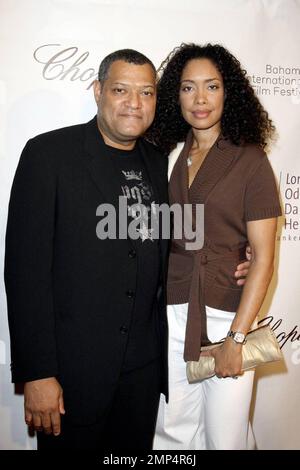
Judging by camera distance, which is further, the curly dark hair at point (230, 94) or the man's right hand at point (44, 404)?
the curly dark hair at point (230, 94)

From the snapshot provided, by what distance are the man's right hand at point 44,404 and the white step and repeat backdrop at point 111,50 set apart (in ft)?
3.13

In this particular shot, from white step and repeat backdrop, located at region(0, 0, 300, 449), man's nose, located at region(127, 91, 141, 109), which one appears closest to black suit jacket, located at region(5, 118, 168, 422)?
man's nose, located at region(127, 91, 141, 109)

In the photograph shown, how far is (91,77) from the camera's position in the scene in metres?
2.50

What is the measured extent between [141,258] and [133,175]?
1.13ft

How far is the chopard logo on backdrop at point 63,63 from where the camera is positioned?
244cm

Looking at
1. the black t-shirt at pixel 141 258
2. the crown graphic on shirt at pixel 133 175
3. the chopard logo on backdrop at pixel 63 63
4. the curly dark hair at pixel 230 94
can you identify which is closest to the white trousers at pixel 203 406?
the black t-shirt at pixel 141 258

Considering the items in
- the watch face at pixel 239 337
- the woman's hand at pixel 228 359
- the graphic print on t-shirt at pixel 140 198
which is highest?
the graphic print on t-shirt at pixel 140 198

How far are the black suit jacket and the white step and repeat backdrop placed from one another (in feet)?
2.41

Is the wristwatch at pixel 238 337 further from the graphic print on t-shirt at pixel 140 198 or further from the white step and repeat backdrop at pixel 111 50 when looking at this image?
the white step and repeat backdrop at pixel 111 50

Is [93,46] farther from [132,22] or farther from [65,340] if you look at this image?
[65,340]

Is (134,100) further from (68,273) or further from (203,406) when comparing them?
(203,406)

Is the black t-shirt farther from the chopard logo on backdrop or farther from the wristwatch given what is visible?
the chopard logo on backdrop
